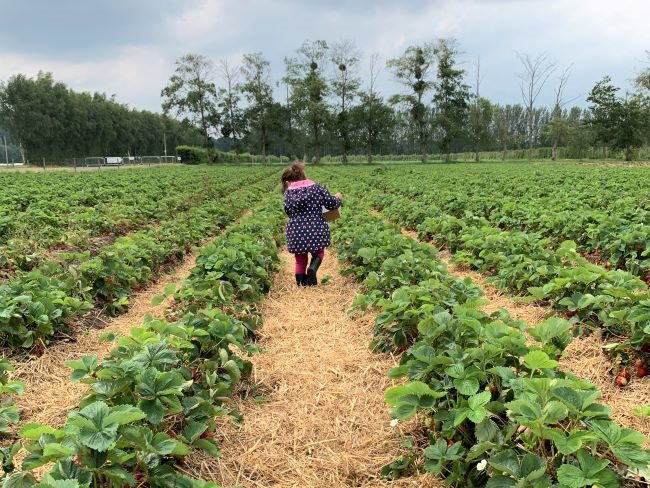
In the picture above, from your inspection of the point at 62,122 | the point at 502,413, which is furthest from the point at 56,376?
the point at 62,122

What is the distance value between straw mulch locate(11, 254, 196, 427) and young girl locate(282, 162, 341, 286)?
203cm

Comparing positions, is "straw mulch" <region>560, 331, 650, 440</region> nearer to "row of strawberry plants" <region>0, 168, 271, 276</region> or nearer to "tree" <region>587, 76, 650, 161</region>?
"row of strawberry plants" <region>0, 168, 271, 276</region>

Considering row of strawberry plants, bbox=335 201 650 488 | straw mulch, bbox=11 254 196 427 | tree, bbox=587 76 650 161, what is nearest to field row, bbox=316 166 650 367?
row of strawberry plants, bbox=335 201 650 488

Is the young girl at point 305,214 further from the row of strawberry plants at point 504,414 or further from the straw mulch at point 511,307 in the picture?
the row of strawberry plants at point 504,414

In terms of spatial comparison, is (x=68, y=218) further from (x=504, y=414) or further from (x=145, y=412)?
(x=504, y=414)

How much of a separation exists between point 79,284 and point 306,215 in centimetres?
289

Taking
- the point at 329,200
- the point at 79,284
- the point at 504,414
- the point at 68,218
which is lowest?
the point at 504,414

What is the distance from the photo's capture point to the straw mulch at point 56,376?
3129mm

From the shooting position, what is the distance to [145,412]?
2.14m

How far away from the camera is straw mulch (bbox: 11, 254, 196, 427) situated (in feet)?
10.3

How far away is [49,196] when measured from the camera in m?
12.7

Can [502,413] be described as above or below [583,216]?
below

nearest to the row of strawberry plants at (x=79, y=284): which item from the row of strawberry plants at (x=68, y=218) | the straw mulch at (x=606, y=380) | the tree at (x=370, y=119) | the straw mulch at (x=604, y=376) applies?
the row of strawberry plants at (x=68, y=218)

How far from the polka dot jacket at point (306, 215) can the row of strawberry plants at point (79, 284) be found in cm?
205
